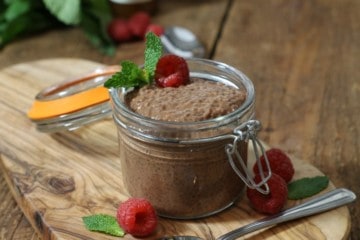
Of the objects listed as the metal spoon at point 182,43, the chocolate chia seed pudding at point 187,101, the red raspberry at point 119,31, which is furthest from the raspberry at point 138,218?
the red raspberry at point 119,31

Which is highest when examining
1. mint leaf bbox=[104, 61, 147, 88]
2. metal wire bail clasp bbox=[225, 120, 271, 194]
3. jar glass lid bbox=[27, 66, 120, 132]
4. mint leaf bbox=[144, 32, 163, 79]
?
mint leaf bbox=[144, 32, 163, 79]

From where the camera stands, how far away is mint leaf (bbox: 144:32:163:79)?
0.88m

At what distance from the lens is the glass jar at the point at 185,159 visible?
2.64 feet

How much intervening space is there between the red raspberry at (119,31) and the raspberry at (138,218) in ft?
2.43

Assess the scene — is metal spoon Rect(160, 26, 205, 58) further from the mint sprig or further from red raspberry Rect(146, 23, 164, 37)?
the mint sprig

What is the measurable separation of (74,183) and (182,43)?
0.59m

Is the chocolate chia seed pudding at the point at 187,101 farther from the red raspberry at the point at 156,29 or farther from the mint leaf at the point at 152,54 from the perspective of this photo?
the red raspberry at the point at 156,29

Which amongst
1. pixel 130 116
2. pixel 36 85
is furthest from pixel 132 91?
pixel 36 85

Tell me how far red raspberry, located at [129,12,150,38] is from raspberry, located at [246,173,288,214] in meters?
0.72

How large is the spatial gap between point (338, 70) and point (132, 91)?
64cm

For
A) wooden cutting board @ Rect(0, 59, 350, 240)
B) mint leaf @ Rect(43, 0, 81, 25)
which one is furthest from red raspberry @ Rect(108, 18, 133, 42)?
wooden cutting board @ Rect(0, 59, 350, 240)

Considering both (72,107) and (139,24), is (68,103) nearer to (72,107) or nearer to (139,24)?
(72,107)

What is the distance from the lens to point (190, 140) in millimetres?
801

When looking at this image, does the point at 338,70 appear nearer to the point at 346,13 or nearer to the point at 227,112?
the point at 346,13
